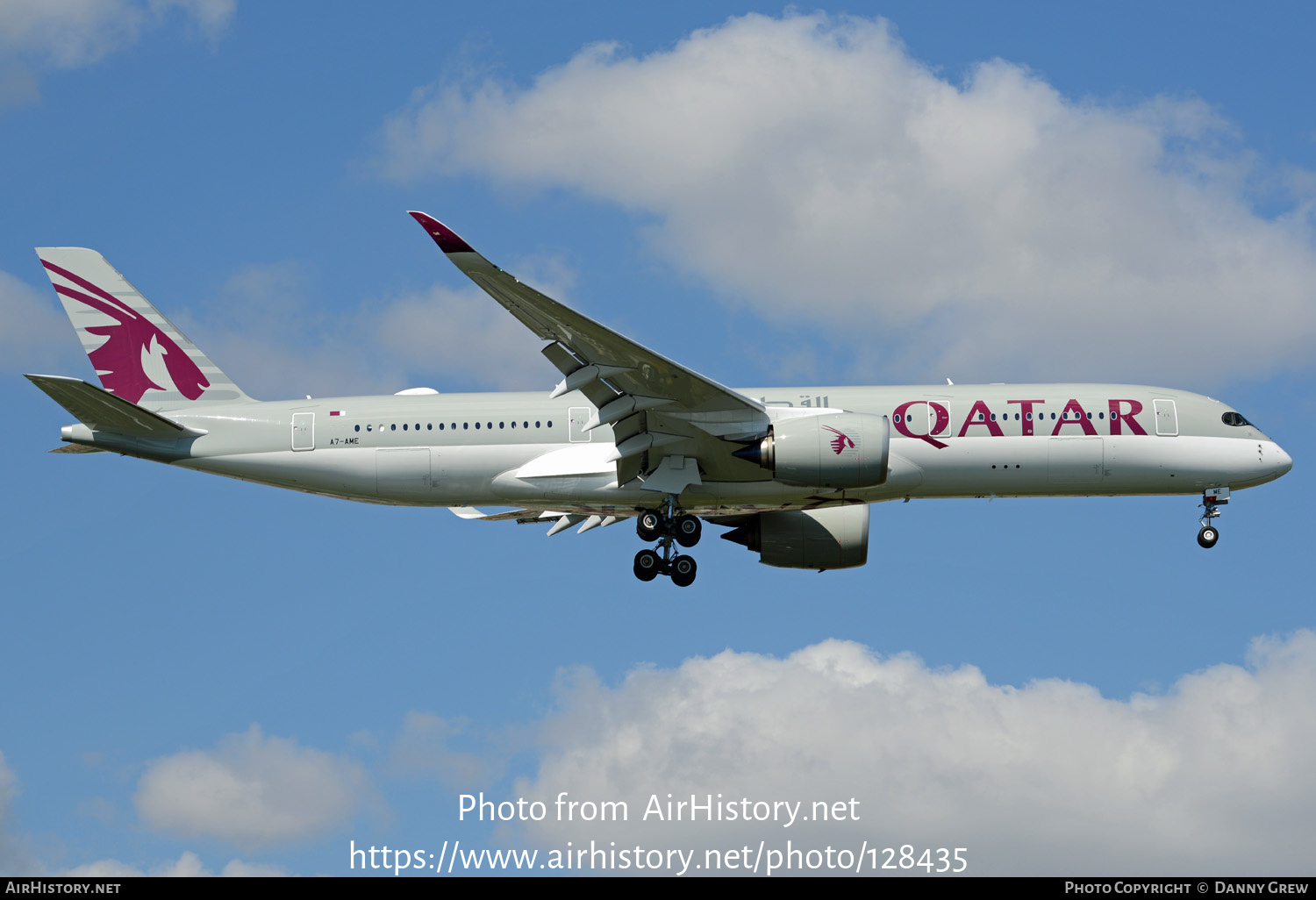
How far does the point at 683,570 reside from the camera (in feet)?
121

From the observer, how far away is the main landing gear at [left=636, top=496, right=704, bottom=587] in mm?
36812

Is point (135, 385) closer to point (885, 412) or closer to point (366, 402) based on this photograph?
point (366, 402)

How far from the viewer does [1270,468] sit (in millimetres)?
37906

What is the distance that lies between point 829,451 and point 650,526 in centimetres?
543

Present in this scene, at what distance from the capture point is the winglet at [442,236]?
27.1 metres

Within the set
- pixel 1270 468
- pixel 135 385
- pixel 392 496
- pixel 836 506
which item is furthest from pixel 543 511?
pixel 1270 468

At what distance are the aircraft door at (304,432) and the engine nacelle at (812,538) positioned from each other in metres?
12.3

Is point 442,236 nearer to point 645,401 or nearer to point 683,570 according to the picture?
point 645,401

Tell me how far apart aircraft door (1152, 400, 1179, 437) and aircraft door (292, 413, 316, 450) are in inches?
853

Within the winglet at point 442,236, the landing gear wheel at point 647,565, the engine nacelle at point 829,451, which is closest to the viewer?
the winglet at point 442,236

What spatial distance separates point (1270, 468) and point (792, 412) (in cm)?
1301

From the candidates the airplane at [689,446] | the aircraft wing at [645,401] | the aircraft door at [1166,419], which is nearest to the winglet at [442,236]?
the aircraft wing at [645,401]

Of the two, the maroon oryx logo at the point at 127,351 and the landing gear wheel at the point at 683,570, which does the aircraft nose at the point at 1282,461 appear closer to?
the landing gear wheel at the point at 683,570
